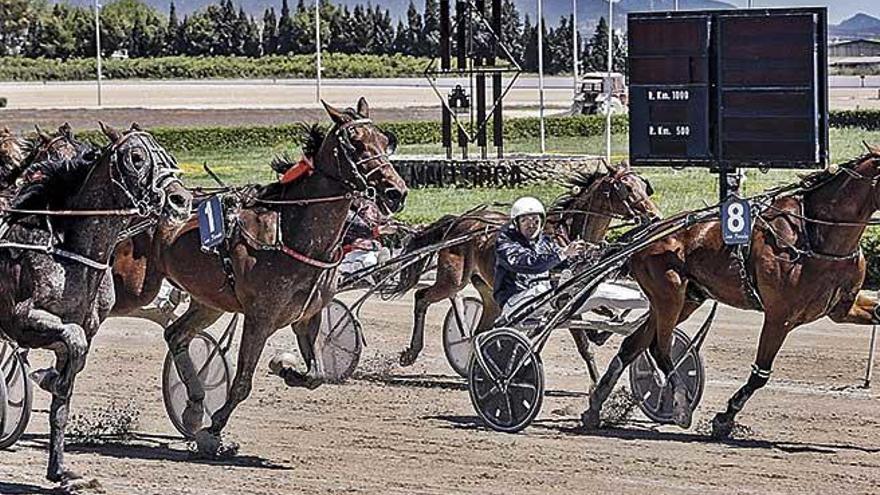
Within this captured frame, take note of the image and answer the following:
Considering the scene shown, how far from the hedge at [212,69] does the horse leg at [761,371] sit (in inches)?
2744

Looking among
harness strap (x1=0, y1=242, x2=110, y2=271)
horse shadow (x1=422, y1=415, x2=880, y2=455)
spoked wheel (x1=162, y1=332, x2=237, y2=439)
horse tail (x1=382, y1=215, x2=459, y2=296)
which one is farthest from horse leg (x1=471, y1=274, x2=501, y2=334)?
harness strap (x1=0, y1=242, x2=110, y2=271)

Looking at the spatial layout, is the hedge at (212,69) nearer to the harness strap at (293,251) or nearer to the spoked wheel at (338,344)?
the spoked wheel at (338,344)

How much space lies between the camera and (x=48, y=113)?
47375 mm

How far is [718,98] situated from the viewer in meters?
13.8

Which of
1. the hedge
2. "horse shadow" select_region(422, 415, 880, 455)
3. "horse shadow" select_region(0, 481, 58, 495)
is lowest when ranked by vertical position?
"horse shadow" select_region(422, 415, 880, 455)

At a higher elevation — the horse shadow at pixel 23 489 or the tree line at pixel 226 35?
the tree line at pixel 226 35

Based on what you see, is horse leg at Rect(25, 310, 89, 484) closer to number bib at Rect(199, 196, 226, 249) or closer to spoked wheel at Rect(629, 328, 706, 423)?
number bib at Rect(199, 196, 226, 249)

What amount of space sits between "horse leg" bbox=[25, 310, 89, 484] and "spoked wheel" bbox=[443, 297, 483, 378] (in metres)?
4.62

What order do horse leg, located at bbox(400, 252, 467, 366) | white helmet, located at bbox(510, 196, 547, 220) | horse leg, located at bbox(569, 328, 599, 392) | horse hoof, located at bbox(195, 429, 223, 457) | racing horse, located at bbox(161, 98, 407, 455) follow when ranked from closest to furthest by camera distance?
1. racing horse, located at bbox(161, 98, 407, 455)
2. horse hoof, located at bbox(195, 429, 223, 457)
3. white helmet, located at bbox(510, 196, 547, 220)
4. horse leg, located at bbox(569, 328, 599, 392)
5. horse leg, located at bbox(400, 252, 467, 366)

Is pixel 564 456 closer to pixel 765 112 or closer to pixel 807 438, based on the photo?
pixel 807 438

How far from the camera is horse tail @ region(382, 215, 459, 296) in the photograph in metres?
13.5

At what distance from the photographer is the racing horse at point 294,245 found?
32.9 feet

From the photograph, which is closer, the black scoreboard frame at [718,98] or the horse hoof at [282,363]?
the horse hoof at [282,363]

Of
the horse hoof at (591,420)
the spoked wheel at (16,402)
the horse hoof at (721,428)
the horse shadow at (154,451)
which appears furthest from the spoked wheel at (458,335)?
the spoked wheel at (16,402)
